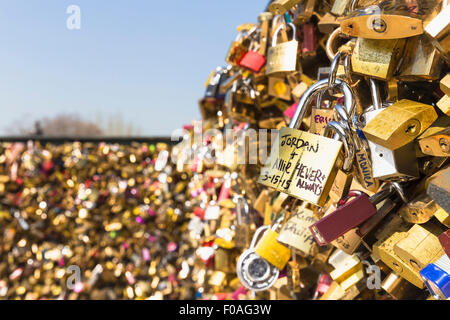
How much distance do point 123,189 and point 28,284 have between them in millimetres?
1325

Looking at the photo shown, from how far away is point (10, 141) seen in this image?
4602 millimetres

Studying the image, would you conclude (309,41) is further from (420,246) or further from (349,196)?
(420,246)

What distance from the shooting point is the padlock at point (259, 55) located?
4.50ft

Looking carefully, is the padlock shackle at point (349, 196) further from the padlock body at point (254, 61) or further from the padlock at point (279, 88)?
the padlock body at point (254, 61)

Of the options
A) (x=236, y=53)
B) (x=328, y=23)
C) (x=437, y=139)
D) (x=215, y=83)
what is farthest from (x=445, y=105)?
(x=215, y=83)

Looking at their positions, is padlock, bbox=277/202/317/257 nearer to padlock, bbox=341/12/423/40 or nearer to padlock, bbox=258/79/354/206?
padlock, bbox=258/79/354/206

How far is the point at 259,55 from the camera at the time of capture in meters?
1.37

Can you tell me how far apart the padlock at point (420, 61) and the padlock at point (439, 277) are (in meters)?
0.29

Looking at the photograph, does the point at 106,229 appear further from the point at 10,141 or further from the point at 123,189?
the point at 10,141

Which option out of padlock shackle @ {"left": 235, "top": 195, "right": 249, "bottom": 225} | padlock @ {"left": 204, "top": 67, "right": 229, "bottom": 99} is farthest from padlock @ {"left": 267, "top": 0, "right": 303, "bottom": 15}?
padlock @ {"left": 204, "top": 67, "right": 229, "bottom": 99}

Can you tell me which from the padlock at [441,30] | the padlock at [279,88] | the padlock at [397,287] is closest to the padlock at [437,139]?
the padlock at [441,30]

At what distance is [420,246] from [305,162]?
239mm

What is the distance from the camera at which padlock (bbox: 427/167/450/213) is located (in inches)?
23.3
